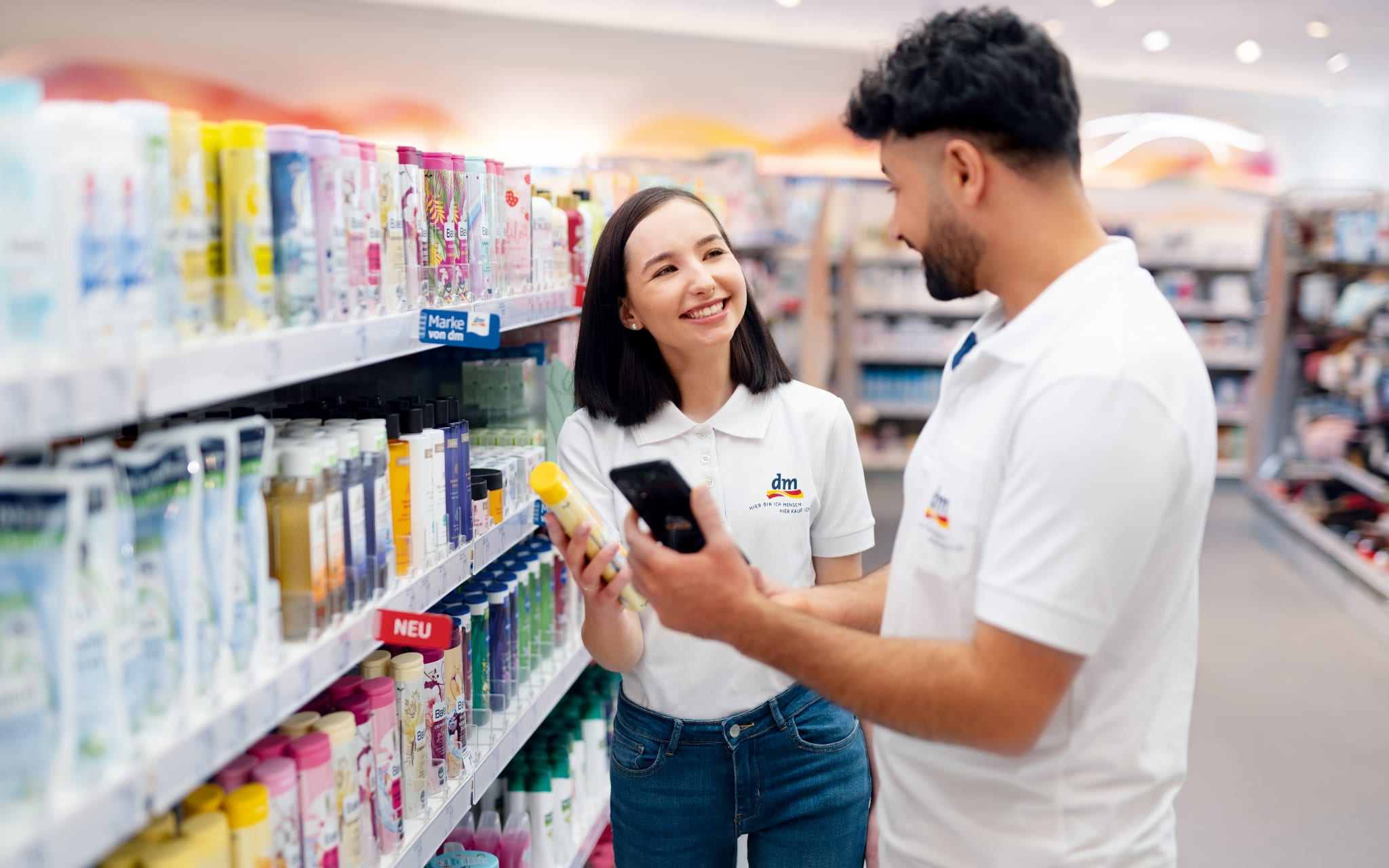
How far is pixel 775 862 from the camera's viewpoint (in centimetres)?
197

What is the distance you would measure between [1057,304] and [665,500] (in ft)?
1.89

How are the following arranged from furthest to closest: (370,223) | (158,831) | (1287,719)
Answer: (1287,719)
(370,223)
(158,831)

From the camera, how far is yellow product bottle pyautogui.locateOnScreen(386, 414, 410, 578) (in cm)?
177

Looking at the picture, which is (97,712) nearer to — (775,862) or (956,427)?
(956,427)

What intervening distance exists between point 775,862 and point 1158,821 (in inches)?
30.7

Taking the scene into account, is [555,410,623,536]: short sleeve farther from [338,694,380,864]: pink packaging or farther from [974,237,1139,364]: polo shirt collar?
[974,237,1139,364]: polo shirt collar

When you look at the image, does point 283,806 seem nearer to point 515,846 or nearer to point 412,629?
point 412,629

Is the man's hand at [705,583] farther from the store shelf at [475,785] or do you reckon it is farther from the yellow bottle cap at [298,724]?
the store shelf at [475,785]

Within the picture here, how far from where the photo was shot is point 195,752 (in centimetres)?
116

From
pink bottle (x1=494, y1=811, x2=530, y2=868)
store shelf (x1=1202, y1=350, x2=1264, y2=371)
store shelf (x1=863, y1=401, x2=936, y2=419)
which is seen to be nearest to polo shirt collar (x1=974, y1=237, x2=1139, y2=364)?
pink bottle (x1=494, y1=811, x2=530, y2=868)

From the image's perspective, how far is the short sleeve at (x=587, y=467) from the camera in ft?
6.49

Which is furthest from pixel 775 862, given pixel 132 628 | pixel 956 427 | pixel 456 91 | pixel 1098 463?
pixel 456 91

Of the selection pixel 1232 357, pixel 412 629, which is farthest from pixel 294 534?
pixel 1232 357

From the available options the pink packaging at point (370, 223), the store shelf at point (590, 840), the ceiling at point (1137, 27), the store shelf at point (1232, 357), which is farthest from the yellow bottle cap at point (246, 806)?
the store shelf at point (1232, 357)
